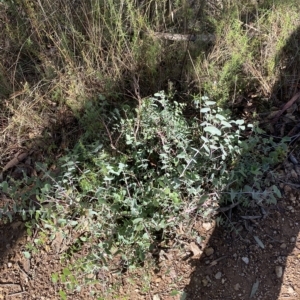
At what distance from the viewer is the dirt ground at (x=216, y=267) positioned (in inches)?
81.4

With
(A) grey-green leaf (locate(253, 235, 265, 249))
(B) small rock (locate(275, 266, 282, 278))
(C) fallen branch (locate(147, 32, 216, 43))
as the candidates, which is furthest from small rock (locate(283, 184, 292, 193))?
(C) fallen branch (locate(147, 32, 216, 43))

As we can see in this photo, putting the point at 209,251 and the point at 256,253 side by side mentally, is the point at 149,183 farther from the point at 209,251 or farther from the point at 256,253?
the point at 256,253

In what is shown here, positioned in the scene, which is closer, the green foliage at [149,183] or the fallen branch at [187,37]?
the green foliage at [149,183]

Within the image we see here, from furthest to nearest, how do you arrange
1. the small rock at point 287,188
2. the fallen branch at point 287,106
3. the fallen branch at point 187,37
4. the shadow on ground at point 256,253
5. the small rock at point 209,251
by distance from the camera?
the fallen branch at point 187,37 → the fallen branch at point 287,106 → the small rock at point 287,188 → the small rock at point 209,251 → the shadow on ground at point 256,253

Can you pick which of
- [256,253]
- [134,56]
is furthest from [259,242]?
[134,56]

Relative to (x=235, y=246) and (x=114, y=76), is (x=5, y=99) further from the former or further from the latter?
(x=235, y=246)

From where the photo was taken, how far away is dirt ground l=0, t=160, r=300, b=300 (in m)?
2.07

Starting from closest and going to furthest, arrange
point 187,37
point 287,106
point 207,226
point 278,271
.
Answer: point 278,271, point 207,226, point 287,106, point 187,37

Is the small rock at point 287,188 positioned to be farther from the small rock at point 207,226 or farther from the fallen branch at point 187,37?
the fallen branch at point 187,37

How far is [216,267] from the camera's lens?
6.98ft

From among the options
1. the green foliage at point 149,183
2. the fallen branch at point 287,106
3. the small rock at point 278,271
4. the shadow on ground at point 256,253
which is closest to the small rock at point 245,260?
the shadow on ground at point 256,253

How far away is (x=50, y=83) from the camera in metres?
2.72

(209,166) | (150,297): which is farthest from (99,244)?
(209,166)

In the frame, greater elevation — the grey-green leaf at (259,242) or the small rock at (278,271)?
the grey-green leaf at (259,242)
